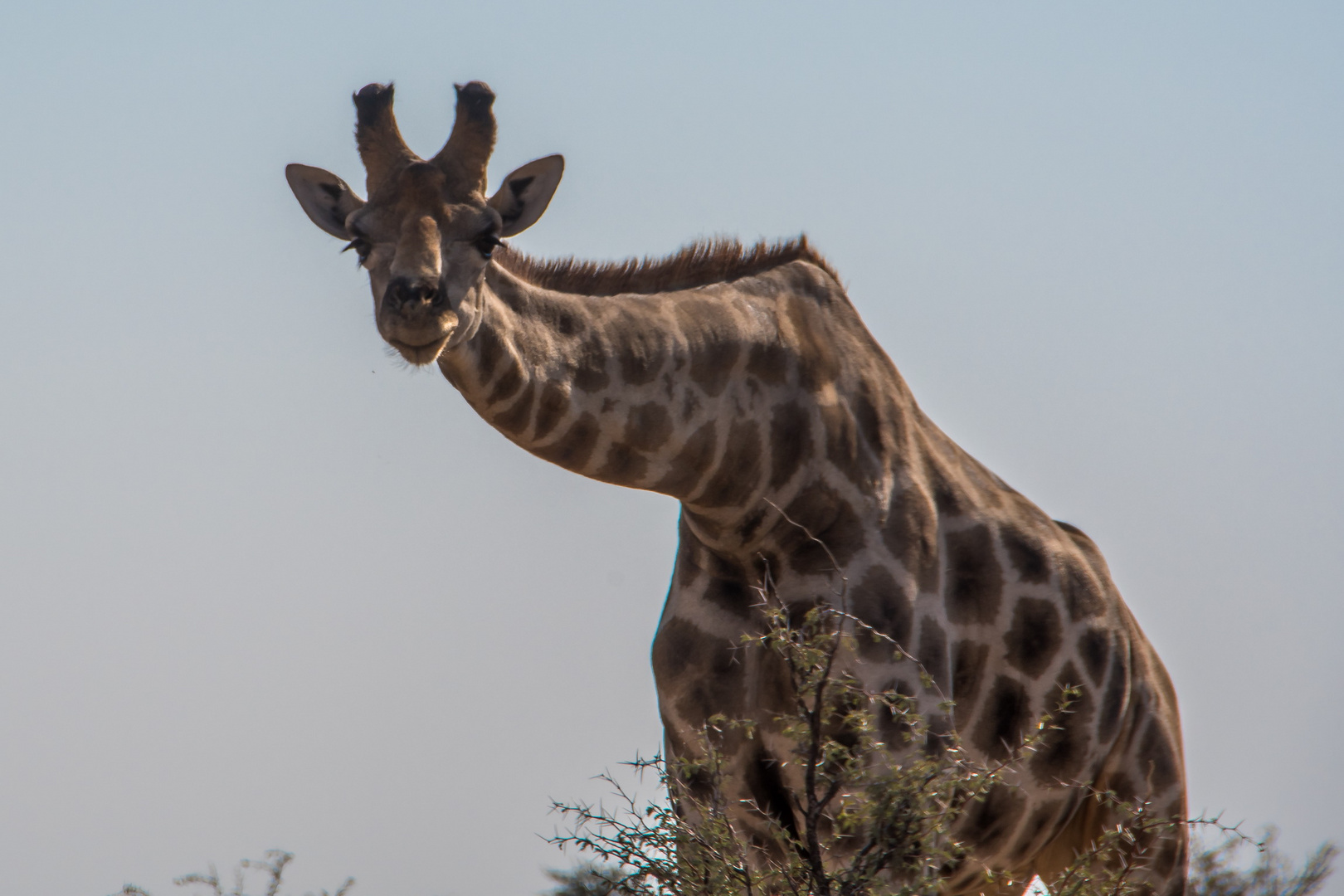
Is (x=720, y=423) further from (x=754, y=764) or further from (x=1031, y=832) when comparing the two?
→ (x=1031, y=832)

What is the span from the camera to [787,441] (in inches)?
310

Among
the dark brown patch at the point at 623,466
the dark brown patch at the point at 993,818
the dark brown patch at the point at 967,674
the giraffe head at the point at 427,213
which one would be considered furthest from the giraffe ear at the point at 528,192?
the dark brown patch at the point at 993,818

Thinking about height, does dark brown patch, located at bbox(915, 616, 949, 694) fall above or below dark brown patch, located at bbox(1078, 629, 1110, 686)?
below

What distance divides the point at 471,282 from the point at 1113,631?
4527mm

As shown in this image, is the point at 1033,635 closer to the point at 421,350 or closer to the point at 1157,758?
the point at 1157,758

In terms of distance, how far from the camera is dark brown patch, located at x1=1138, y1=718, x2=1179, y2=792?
9.50m

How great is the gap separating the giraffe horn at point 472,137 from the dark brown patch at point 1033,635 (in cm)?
359

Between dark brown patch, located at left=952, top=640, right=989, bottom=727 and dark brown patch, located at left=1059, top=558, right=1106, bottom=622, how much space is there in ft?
2.74

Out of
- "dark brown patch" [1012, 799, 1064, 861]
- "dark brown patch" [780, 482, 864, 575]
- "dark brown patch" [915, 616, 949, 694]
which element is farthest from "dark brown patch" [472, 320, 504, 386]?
"dark brown patch" [1012, 799, 1064, 861]

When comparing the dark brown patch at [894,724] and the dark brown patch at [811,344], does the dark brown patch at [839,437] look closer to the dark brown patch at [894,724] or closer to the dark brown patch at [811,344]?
the dark brown patch at [811,344]

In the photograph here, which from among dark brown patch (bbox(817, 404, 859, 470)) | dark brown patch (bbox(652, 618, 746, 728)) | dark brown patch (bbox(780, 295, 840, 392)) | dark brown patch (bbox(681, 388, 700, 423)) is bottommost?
dark brown patch (bbox(652, 618, 746, 728))

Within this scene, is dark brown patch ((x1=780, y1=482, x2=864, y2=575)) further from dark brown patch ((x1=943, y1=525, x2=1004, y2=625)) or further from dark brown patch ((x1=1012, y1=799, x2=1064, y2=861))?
dark brown patch ((x1=1012, y1=799, x2=1064, y2=861))

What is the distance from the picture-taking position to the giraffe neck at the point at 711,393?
693 centimetres

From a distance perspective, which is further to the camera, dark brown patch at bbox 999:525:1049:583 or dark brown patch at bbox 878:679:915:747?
dark brown patch at bbox 999:525:1049:583
